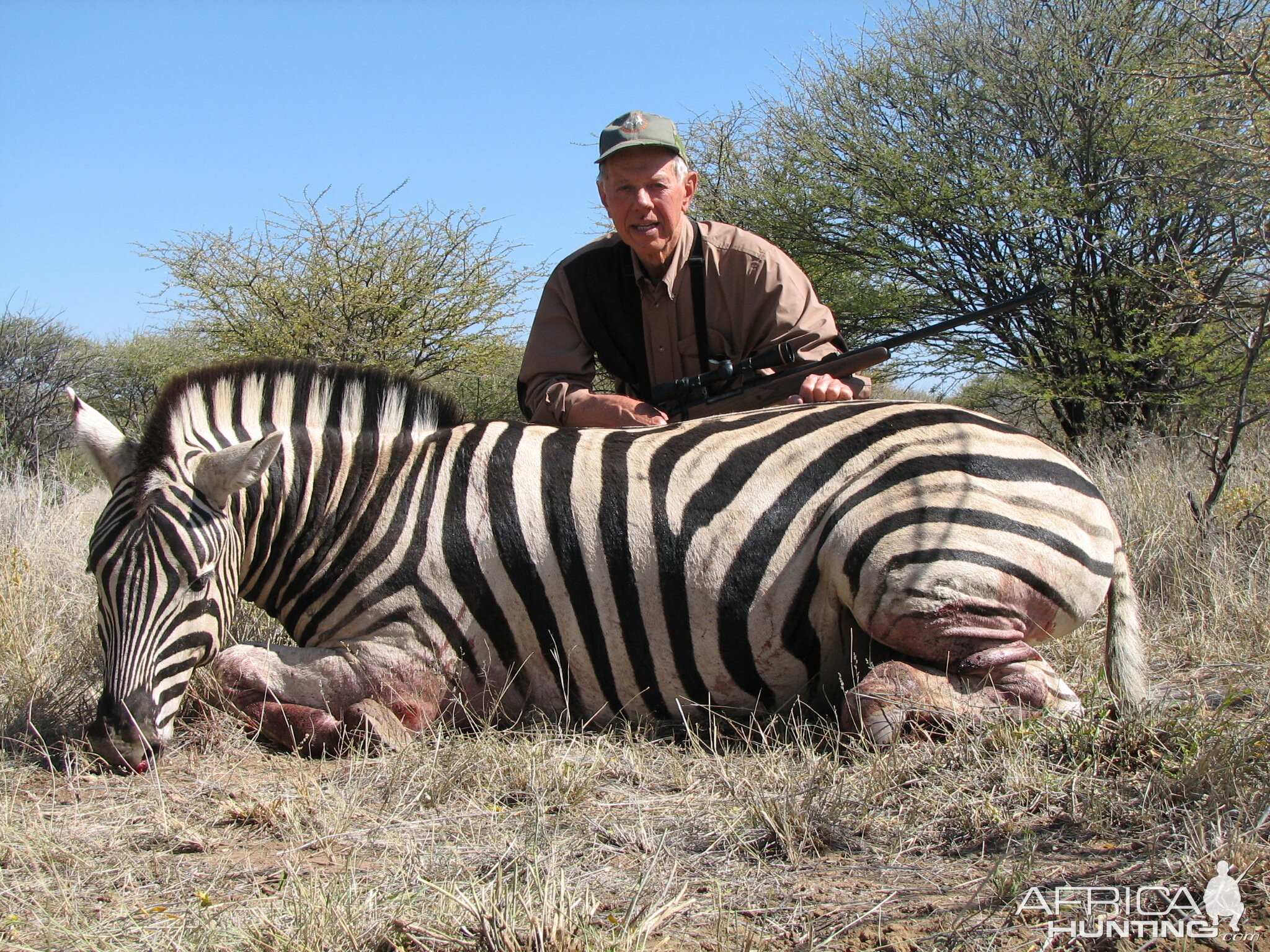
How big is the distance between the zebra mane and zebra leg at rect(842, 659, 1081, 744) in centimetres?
179

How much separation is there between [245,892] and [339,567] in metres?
1.32

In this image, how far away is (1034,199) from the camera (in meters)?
7.71

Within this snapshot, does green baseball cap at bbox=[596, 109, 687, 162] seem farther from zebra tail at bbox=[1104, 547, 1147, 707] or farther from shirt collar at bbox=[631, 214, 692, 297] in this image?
zebra tail at bbox=[1104, 547, 1147, 707]

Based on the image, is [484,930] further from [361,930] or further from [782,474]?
[782,474]

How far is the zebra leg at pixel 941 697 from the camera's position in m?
2.79

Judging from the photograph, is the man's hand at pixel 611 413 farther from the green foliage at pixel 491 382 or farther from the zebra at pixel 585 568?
the green foliage at pixel 491 382

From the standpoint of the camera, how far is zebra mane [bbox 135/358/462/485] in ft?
11.1

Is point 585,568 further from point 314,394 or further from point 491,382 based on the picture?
point 491,382

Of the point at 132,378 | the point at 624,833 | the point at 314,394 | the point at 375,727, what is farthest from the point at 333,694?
the point at 132,378

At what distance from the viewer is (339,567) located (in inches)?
131

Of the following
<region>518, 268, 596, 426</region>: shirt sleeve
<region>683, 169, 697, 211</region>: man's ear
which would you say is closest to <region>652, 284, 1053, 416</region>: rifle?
<region>518, 268, 596, 426</region>: shirt sleeve

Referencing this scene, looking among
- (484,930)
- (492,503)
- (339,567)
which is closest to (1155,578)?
(492,503)

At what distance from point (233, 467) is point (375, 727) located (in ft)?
2.98

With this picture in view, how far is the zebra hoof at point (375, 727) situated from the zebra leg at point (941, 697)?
137cm
